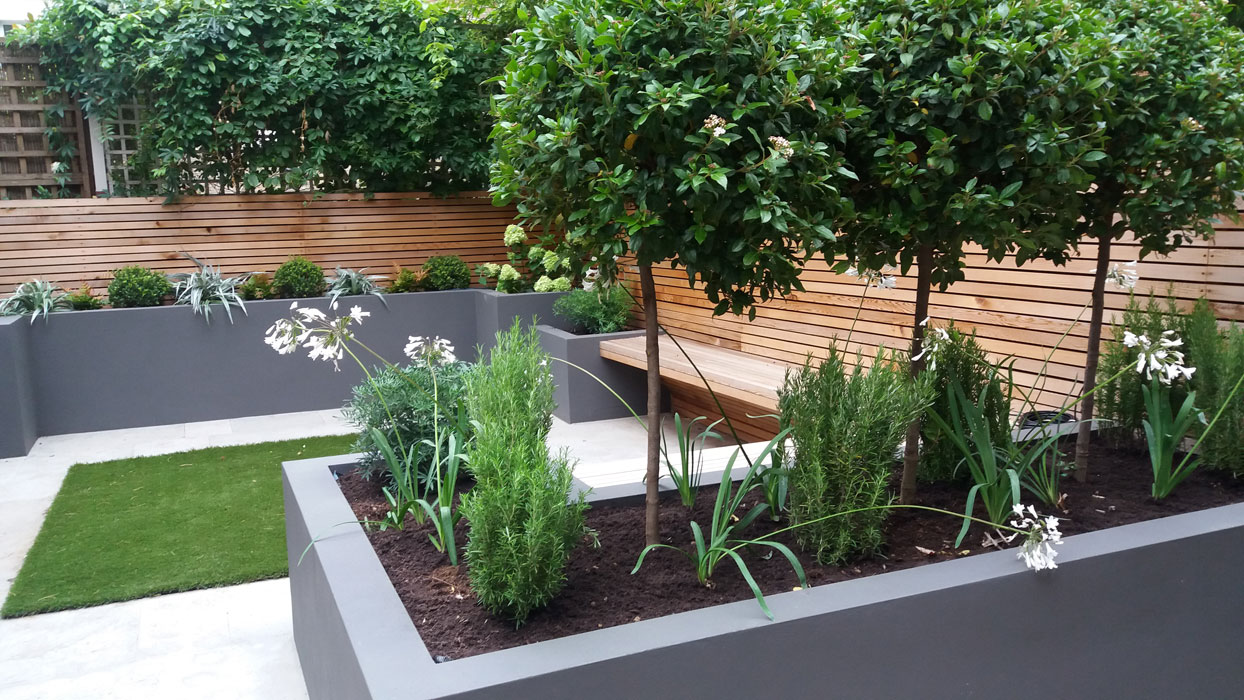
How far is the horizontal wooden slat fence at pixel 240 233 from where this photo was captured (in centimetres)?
671

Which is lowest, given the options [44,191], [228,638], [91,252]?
[228,638]

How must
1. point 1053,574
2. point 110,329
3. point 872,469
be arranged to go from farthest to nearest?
point 110,329 < point 872,469 < point 1053,574

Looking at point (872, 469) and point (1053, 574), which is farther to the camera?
point (872, 469)

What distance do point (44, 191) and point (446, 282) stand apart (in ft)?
10.7

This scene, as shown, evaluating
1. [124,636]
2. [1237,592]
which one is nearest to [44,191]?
[124,636]

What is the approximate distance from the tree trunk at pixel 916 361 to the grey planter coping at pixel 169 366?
13.2ft

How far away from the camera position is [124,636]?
317cm

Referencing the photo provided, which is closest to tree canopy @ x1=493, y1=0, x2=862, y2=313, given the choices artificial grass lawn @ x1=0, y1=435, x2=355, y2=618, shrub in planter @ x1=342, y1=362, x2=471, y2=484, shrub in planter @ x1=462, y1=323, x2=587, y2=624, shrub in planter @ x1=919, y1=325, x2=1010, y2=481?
shrub in planter @ x1=462, y1=323, x2=587, y2=624

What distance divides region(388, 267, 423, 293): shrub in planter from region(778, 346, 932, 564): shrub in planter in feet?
19.1

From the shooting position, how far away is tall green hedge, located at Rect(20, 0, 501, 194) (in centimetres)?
687

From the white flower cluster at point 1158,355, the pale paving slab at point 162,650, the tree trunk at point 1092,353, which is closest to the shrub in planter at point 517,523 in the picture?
the pale paving slab at point 162,650

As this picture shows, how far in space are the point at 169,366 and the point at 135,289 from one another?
63cm

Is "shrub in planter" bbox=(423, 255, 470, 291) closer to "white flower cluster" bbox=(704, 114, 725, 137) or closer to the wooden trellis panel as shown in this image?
the wooden trellis panel

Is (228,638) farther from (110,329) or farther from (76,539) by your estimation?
(110,329)
